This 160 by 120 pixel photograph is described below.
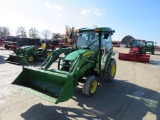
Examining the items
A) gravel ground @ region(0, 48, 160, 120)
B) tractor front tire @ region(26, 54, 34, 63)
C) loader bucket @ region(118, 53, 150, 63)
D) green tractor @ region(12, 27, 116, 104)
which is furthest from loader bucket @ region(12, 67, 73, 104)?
loader bucket @ region(118, 53, 150, 63)

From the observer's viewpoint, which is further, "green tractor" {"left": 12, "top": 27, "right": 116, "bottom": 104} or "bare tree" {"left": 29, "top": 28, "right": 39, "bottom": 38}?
"bare tree" {"left": 29, "top": 28, "right": 39, "bottom": 38}

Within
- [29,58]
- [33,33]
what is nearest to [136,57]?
[29,58]

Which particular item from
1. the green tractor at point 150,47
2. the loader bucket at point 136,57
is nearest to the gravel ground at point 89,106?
the loader bucket at point 136,57

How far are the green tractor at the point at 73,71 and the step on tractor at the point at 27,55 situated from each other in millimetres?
6092

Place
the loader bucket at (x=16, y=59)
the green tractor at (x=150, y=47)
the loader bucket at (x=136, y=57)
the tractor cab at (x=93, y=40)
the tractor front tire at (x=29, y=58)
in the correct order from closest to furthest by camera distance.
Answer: the tractor cab at (x=93, y=40) < the loader bucket at (x=16, y=59) < the tractor front tire at (x=29, y=58) < the loader bucket at (x=136, y=57) < the green tractor at (x=150, y=47)

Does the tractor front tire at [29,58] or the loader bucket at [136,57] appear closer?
the tractor front tire at [29,58]

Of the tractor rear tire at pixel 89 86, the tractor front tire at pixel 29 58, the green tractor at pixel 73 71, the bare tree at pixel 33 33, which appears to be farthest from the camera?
the bare tree at pixel 33 33

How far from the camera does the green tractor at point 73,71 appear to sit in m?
4.71

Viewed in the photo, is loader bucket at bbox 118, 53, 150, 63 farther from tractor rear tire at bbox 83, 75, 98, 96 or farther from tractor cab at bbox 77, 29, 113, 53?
tractor rear tire at bbox 83, 75, 98, 96

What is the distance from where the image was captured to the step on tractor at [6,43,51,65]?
38.7 ft

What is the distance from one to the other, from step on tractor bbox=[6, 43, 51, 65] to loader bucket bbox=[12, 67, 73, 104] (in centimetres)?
638

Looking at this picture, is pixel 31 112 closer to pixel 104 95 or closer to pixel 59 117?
pixel 59 117

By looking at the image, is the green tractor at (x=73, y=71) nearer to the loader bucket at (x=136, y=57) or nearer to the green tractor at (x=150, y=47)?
the loader bucket at (x=136, y=57)

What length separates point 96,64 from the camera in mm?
6312
